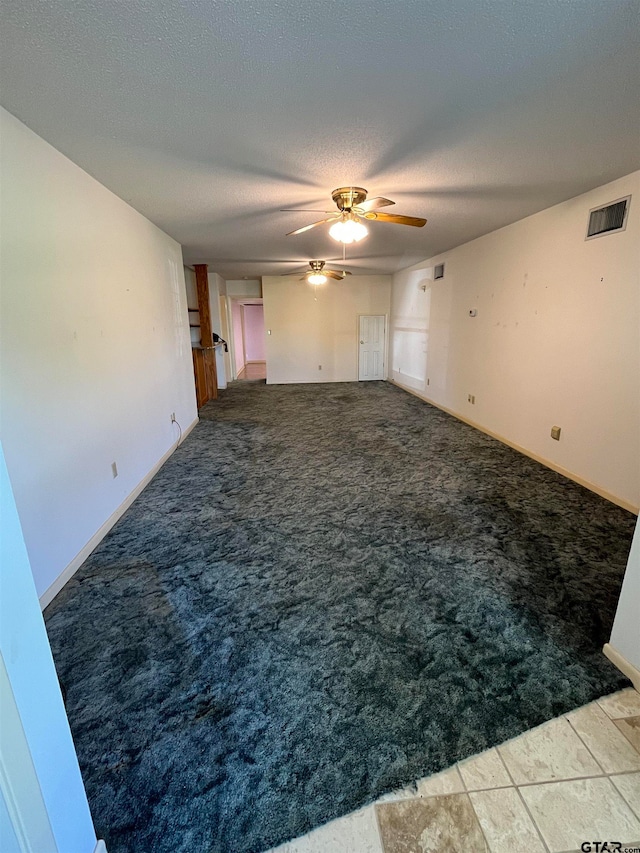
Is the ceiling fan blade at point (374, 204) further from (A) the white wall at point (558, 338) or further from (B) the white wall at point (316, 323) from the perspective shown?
(B) the white wall at point (316, 323)

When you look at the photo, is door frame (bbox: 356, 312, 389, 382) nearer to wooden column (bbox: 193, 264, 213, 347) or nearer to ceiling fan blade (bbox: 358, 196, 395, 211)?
wooden column (bbox: 193, 264, 213, 347)

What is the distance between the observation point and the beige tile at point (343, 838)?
1.10m

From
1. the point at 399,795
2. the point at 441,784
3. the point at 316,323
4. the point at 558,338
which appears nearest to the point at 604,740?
the point at 441,784

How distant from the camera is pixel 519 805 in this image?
3.92ft

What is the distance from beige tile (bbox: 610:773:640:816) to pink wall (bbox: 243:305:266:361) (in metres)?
13.5

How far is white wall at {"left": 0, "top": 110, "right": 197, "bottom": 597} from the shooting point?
191 cm

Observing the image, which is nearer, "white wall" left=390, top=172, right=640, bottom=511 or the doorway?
"white wall" left=390, top=172, right=640, bottom=511

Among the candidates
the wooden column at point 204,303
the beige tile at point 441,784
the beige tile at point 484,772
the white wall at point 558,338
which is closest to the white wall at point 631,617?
the beige tile at point 484,772

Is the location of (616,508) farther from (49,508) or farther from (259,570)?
(49,508)

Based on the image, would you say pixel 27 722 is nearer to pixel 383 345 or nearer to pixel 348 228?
pixel 348 228

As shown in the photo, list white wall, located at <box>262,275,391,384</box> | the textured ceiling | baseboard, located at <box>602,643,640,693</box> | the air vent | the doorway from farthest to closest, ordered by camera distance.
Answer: the doorway < white wall, located at <box>262,275,391,384</box> < the air vent < baseboard, located at <box>602,643,640,693</box> < the textured ceiling

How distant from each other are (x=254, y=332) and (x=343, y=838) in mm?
14039

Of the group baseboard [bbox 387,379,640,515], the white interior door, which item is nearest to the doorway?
the white interior door

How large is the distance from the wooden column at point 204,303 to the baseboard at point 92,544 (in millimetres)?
3651
